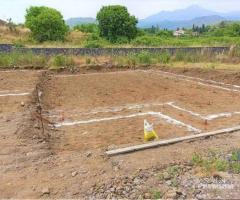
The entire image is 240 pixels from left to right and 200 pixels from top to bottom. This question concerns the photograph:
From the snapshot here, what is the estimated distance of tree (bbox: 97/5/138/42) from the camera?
3925cm

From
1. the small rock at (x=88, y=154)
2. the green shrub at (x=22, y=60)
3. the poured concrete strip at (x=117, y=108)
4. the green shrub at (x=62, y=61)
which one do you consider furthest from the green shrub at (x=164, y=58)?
the small rock at (x=88, y=154)

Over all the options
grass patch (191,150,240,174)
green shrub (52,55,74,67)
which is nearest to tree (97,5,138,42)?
green shrub (52,55,74,67)

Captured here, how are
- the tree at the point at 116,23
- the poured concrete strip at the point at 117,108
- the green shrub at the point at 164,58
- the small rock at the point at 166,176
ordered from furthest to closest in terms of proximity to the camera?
1. the tree at the point at 116,23
2. the green shrub at the point at 164,58
3. the poured concrete strip at the point at 117,108
4. the small rock at the point at 166,176

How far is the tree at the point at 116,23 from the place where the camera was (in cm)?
3925

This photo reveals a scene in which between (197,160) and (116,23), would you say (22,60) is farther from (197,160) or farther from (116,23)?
(116,23)

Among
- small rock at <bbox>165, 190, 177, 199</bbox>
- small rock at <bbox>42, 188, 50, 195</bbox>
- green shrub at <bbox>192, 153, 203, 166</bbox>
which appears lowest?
small rock at <bbox>42, 188, 50, 195</bbox>

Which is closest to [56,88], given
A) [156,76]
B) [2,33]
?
[156,76]

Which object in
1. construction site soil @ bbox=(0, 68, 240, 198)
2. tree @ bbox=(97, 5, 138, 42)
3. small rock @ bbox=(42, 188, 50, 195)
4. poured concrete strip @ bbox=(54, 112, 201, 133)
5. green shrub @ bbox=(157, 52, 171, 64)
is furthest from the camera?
tree @ bbox=(97, 5, 138, 42)

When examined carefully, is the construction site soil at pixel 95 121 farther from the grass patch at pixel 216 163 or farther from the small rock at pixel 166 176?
the small rock at pixel 166 176

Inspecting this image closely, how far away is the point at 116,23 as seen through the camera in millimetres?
39344

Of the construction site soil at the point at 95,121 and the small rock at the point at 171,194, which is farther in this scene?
the construction site soil at the point at 95,121

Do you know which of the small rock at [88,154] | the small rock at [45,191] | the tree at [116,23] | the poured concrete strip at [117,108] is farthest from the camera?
the tree at [116,23]

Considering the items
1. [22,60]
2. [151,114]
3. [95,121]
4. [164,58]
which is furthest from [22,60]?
[151,114]

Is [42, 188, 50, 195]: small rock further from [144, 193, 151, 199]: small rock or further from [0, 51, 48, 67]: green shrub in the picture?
[0, 51, 48, 67]: green shrub
